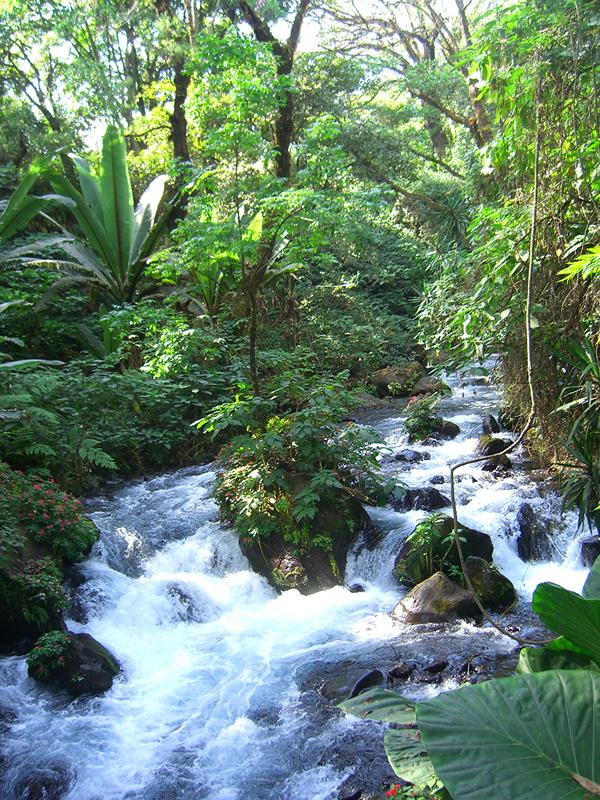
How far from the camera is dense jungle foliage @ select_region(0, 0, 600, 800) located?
5.43 m

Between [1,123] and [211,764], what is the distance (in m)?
14.5

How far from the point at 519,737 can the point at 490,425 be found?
790cm

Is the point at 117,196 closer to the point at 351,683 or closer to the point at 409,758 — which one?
the point at 351,683

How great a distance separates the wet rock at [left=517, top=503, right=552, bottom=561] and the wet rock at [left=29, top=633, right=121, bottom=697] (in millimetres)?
3997

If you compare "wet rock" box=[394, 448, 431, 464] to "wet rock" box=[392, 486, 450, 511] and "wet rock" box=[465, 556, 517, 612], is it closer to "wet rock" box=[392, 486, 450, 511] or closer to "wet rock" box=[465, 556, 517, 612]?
"wet rock" box=[392, 486, 450, 511]

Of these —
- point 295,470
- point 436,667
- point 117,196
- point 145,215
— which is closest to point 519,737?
point 436,667

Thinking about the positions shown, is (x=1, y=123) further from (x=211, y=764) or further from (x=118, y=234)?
(x=211, y=764)

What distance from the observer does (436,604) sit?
17.9 feet

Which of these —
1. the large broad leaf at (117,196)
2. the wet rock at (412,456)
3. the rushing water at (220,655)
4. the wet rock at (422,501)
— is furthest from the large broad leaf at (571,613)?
the large broad leaf at (117,196)

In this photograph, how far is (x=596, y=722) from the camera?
167 cm

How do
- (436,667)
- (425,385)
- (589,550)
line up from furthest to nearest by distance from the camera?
Answer: (425,385) → (589,550) → (436,667)

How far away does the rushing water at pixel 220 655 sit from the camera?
3.84m

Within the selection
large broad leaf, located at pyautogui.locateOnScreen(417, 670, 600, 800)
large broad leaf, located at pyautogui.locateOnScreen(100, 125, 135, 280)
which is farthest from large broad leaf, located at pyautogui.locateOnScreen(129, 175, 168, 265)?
large broad leaf, located at pyautogui.locateOnScreen(417, 670, 600, 800)

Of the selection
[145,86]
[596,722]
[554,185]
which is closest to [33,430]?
[554,185]
